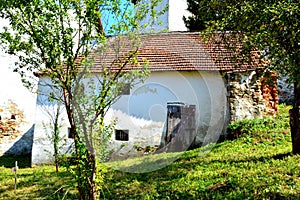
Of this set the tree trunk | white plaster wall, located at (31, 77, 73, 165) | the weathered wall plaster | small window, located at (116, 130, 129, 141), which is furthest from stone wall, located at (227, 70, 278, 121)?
the weathered wall plaster

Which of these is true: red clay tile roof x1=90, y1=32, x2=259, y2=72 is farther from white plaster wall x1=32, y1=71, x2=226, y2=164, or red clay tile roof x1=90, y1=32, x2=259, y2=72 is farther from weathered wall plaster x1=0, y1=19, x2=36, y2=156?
weathered wall plaster x1=0, y1=19, x2=36, y2=156

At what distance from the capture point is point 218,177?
18.4ft

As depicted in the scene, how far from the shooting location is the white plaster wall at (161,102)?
9.71 metres

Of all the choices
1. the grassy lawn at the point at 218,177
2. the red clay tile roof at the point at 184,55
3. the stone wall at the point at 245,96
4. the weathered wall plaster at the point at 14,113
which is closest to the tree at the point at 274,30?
the grassy lawn at the point at 218,177

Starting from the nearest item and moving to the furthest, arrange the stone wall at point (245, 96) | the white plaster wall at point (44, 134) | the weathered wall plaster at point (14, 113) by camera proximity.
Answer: the stone wall at point (245, 96), the white plaster wall at point (44, 134), the weathered wall plaster at point (14, 113)

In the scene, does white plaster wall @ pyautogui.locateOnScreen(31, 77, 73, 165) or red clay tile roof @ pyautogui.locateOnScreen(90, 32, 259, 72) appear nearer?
red clay tile roof @ pyautogui.locateOnScreen(90, 32, 259, 72)

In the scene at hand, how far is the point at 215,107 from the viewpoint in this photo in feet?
31.9

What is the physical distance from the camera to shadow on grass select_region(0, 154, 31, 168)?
10308mm

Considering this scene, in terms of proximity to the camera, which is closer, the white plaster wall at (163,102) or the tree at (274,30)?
the tree at (274,30)

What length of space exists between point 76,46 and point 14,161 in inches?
325

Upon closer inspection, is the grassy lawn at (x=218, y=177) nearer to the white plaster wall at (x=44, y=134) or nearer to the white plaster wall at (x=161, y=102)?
the white plaster wall at (x=161, y=102)

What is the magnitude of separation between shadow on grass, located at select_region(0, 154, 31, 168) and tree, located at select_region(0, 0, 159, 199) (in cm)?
691

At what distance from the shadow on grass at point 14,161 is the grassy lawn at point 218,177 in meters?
1.57

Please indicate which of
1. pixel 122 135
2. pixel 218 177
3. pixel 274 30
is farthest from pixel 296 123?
pixel 122 135
